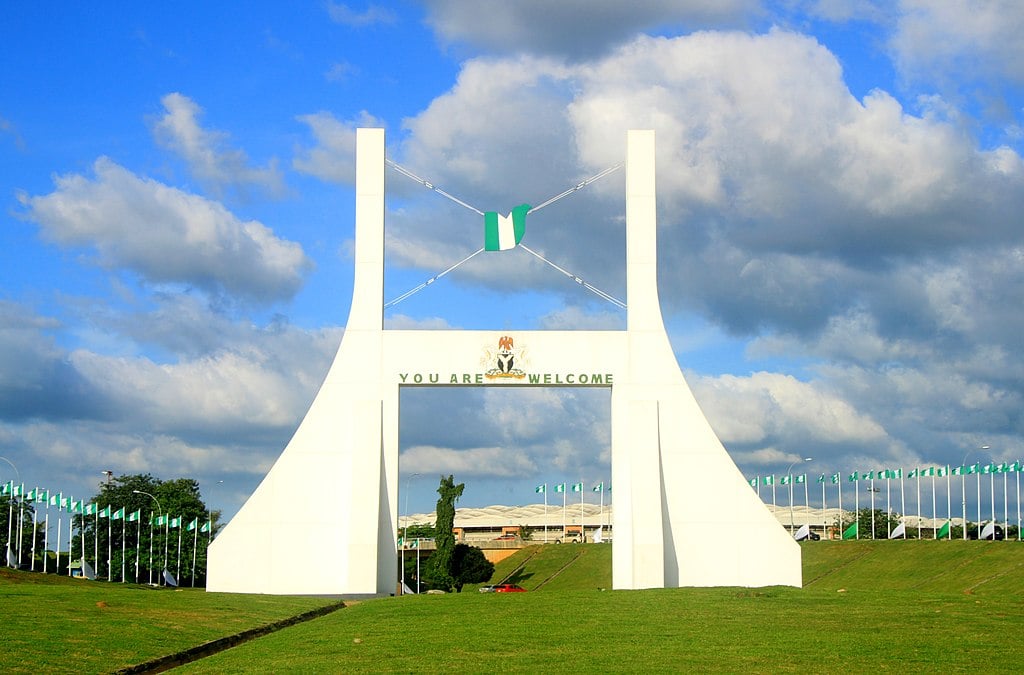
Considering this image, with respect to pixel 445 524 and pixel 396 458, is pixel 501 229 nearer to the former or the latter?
pixel 396 458

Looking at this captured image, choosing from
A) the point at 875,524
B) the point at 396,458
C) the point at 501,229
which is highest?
the point at 501,229

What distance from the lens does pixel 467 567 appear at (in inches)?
1967

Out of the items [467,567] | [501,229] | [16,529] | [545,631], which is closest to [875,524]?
[467,567]

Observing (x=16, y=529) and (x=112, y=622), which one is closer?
(x=112, y=622)

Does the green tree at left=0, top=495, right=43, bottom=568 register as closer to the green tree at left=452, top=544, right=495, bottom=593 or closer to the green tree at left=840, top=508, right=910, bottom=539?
the green tree at left=452, top=544, right=495, bottom=593

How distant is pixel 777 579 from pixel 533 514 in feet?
344

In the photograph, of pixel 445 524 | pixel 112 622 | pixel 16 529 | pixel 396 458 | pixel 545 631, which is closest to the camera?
pixel 545 631

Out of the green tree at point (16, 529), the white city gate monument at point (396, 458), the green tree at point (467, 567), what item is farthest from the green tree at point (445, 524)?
the green tree at point (16, 529)

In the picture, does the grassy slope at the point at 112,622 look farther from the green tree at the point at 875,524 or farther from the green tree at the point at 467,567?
the green tree at the point at 875,524

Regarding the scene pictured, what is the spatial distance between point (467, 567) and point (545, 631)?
1281 inches

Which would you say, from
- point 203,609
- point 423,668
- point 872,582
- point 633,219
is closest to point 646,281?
point 633,219

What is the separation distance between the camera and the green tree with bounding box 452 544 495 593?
158 feet

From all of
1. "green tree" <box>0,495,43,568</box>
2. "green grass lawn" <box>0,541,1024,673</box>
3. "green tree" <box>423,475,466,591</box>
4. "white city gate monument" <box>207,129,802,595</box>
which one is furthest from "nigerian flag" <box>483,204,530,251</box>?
"green tree" <box>0,495,43,568</box>

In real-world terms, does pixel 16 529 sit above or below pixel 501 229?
below
